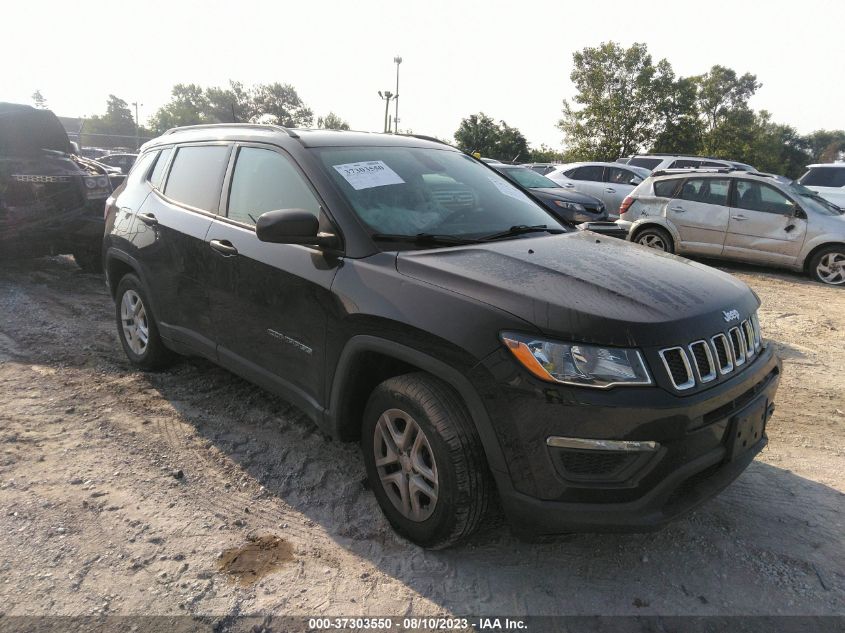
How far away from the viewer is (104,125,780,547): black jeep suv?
6.77 ft

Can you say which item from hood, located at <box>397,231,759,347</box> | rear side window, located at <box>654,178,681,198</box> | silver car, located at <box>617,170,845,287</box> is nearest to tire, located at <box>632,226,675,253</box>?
silver car, located at <box>617,170,845,287</box>

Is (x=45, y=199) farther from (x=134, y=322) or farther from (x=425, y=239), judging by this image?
(x=425, y=239)

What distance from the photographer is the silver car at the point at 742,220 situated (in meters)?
8.62

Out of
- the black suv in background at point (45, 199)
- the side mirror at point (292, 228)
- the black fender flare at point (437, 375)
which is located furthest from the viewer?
the black suv in background at point (45, 199)

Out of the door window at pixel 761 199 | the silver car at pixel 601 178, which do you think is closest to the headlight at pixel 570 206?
the door window at pixel 761 199

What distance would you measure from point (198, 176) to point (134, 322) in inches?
53.6

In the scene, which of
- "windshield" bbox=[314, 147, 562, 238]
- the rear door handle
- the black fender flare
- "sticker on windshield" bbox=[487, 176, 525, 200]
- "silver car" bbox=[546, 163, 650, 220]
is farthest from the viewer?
"silver car" bbox=[546, 163, 650, 220]

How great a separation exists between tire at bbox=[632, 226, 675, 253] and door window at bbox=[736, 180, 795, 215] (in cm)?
112

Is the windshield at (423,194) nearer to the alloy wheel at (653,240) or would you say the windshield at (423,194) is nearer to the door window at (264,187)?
the door window at (264,187)

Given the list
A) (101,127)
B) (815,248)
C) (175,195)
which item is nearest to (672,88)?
(815,248)

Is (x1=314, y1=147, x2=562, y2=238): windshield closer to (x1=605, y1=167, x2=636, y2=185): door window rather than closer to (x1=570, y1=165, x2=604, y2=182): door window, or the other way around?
(x1=570, y1=165, x2=604, y2=182): door window

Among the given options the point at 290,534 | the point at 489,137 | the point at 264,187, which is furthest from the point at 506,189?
the point at 489,137

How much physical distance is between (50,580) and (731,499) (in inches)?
121

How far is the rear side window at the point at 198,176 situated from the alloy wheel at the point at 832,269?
28.0ft
